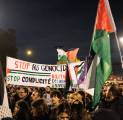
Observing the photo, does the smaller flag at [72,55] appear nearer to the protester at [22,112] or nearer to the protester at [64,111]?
the protester at [22,112]

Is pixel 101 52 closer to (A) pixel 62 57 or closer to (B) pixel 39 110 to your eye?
(B) pixel 39 110

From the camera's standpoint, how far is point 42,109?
855 cm

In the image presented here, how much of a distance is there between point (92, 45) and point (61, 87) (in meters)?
5.27

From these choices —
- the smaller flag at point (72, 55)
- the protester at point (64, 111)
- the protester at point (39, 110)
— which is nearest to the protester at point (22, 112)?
the protester at point (39, 110)

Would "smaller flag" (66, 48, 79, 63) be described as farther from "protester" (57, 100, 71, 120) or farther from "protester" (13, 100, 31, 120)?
"protester" (57, 100, 71, 120)

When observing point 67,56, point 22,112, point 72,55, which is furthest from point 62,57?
point 22,112

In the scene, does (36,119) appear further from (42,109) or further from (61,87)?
(61,87)

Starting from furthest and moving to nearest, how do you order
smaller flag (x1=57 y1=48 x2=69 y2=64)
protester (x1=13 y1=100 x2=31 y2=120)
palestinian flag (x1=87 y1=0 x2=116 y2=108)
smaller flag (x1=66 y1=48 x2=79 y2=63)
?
smaller flag (x1=66 y1=48 x2=79 y2=63) → smaller flag (x1=57 y1=48 x2=69 y2=64) → protester (x1=13 y1=100 x2=31 y2=120) → palestinian flag (x1=87 y1=0 x2=116 y2=108)

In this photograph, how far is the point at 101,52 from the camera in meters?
8.48

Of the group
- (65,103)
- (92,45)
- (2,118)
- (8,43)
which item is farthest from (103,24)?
(8,43)

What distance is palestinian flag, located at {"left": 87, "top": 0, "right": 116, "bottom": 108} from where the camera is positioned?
26.9 ft

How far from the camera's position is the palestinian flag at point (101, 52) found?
8.20m

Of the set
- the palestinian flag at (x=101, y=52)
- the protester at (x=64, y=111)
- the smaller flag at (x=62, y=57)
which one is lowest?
the protester at (x=64, y=111)

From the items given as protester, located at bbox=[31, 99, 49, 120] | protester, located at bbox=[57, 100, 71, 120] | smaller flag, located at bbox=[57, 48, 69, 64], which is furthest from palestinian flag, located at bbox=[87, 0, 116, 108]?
smaller flag, located at bbox=[57, 48, 69, 64]
